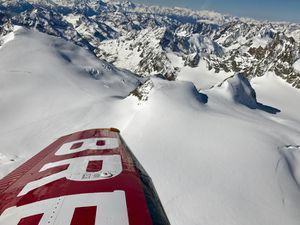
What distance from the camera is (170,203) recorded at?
19.8m

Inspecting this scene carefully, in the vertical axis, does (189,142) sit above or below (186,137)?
below

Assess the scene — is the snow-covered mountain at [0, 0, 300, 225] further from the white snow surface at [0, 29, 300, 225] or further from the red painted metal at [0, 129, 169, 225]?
the red painted metal at [0, 129, 169, 225]

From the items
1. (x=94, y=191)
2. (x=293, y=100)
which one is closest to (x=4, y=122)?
(x=94, y=191)

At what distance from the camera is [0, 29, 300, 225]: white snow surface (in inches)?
805

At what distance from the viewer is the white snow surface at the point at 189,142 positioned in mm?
20453

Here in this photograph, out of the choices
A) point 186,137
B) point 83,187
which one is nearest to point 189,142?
point 186,137

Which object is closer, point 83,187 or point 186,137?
point 83,187

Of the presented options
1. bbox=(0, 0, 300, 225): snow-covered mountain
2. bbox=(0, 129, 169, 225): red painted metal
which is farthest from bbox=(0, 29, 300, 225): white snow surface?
bbox=(0, 129, 169, 225): red painted metal

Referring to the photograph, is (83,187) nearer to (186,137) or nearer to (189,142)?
(189,142)

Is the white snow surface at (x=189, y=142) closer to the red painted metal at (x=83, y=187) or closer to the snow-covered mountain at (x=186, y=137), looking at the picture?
the snow-covered mountain at (x=186, y=137)

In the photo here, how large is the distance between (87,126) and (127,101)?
273 inches

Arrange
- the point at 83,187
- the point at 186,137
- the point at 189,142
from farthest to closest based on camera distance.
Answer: the point at 186,137
the point at 189,142
the point at 83,187

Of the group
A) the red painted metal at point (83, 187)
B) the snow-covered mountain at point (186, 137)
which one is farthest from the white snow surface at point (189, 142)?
the red painted metal at point (83, 187)

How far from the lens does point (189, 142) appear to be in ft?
87.8
